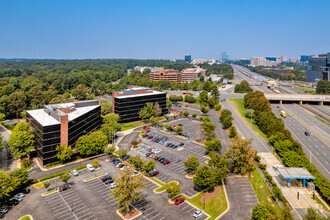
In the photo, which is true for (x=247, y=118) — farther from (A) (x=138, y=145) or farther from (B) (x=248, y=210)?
(B) (x=248, y=210)

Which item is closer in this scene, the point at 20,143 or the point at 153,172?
the point at 153,172

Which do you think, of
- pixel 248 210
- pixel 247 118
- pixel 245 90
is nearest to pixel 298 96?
pixel 245 90

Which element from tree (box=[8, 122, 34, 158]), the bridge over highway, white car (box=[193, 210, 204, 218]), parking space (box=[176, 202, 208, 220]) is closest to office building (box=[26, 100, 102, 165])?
tree (box=[8, 122, 34, 158])

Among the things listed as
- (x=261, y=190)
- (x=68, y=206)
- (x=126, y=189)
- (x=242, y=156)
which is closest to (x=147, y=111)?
(x=242, y=156)

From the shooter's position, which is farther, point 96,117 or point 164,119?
point 164,119

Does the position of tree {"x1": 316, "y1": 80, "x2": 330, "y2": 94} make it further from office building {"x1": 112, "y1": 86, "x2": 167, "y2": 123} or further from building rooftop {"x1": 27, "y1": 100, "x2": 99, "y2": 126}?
building rooftop {"x1": 27, "y1": 100, "x2": 99, "y2": 126}

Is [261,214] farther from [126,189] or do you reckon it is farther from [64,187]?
[64,187]
